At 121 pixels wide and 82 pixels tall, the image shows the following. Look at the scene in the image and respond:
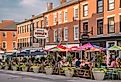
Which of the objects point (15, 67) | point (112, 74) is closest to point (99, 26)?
point (15, 67)

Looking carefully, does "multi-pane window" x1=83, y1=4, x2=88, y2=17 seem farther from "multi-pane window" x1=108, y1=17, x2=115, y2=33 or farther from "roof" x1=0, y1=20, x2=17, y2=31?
"roof" x1=0, y1=20, x2=17, y2=31

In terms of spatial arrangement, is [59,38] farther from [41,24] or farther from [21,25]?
[21,25]

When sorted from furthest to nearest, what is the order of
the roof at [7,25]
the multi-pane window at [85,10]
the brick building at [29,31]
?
1. the roof at [7,25]
2. the brick building at [29,31]
3. the multi-pane window at [85,10]

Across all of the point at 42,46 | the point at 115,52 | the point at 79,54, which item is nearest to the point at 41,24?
the point at 42,46

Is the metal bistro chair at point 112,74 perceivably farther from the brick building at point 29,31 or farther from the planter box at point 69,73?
the brick building at point 29,31

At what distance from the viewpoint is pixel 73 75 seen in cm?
2964

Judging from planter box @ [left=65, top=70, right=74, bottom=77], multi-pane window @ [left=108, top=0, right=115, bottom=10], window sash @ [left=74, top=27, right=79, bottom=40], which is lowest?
planter box @ [left=65, top=70, right=74, bottom=77]

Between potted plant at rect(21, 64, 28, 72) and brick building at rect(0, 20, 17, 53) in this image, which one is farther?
brick building at rect(0, 20, 17, 53)

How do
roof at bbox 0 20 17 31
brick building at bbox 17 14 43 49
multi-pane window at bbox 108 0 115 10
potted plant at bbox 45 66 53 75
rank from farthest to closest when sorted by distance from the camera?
roof at bbox 0 20 17 31, brick building at bbox 17 14 43 49, multi-pane window at bbox 108 0 115 10, potted plant at bbox 45 66 53 75

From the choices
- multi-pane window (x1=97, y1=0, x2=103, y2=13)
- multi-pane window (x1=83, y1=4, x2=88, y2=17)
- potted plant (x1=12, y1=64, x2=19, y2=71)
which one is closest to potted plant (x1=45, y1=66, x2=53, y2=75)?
potted plant (x1=12, y1=64, x2=19, y2=71)

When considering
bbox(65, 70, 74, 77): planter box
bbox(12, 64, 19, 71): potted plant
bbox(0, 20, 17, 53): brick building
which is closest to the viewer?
bbox(65, 70, 74, 77): planter box

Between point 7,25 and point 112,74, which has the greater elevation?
point 7,25

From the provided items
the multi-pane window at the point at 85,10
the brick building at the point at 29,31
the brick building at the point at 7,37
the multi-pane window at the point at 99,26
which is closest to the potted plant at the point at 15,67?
the multi-pane window at the point at 99,26

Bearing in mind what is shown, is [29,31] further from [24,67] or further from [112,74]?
[112,74]
